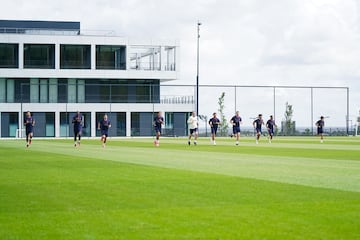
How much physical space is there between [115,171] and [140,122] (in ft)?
222

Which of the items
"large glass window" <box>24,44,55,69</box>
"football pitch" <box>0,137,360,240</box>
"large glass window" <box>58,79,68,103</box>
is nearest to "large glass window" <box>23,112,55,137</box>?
"large glass window" <box>58,79,68,103</box>

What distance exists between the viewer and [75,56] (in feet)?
293

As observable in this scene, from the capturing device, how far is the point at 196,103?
83.8 metres

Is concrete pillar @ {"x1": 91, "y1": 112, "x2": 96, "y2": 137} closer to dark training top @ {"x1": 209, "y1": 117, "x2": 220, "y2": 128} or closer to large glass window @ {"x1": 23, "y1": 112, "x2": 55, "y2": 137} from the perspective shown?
large glass window @ {"x1": 23, "y1": 112, "x2": 55, "y2": 137}

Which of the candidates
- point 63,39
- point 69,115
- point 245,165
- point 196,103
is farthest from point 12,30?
point 245,165

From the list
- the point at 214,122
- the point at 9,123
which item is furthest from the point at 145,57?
the point at 214,122

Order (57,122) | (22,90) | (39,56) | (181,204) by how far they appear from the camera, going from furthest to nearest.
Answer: (39,56) < (22,90) < (57,122) < (181,204)

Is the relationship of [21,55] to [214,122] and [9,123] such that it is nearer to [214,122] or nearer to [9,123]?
[9,123]

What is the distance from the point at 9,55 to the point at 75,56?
735 cm

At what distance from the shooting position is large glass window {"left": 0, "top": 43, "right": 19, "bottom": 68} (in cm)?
8594

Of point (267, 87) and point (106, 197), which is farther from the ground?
point (267, 87)

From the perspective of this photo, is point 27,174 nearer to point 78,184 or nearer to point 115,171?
point 115,171

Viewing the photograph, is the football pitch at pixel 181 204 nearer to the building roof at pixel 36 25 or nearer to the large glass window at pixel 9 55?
the large glass window at pixel 9 55

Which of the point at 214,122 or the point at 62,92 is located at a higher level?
the point at 62,92
